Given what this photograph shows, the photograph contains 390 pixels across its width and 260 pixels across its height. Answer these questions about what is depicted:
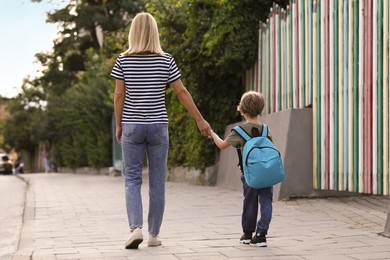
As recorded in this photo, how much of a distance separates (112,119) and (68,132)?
29.2ft

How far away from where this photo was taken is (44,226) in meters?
8.09

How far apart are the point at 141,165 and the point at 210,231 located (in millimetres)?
1260

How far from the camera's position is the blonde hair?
599 centimetres

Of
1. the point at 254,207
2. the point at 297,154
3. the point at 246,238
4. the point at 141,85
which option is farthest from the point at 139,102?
the point at 297,154

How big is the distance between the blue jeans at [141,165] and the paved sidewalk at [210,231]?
0.91ft

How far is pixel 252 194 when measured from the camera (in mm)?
6156

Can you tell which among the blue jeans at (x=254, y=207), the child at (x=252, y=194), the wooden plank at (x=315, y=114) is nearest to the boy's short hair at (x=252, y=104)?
the child at (x=252, y=194)

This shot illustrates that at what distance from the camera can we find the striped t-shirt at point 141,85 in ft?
19.9

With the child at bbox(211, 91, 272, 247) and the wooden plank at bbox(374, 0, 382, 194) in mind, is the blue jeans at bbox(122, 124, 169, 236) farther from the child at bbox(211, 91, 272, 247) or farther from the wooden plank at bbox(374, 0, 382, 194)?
the wooden plank at bbox(374, 0, 382, 194)

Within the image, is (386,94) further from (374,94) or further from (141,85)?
(141,85)

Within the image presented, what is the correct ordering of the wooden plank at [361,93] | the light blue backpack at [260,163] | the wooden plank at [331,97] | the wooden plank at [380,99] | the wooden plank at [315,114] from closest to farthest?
the light blue backpack at [260,163], the wooden plank at [380,99], the wooden plank at [361,93], the wooden plank at [331,97], the wooden plank at [315,114]

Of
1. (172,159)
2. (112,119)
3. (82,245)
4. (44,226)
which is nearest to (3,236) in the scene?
(44,226)

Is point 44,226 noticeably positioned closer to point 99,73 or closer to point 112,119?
point 112,119

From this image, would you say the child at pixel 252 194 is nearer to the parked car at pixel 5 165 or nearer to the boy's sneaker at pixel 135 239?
the boy's sneaker at pixel 135 239
